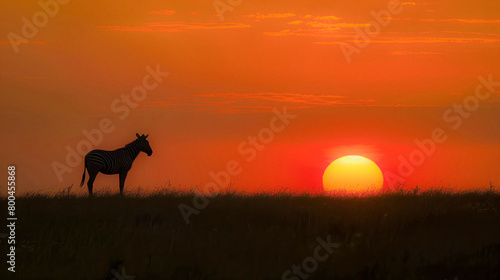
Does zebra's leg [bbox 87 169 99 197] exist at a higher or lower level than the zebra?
lower

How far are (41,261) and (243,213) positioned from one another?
5710 mm

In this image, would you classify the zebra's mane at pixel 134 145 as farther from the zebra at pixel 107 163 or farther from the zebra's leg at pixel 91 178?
the zebra's leg at pixel 91 178

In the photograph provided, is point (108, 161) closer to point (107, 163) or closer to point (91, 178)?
point (107, 163)

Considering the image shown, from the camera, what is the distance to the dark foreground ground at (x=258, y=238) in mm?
10773

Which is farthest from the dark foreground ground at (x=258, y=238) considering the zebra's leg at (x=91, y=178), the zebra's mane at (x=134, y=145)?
the zebra's mane at (x=134, y=145)

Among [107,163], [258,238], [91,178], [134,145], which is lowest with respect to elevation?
[258,238]

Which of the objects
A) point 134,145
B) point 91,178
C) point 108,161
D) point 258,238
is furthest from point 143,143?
point 258,238

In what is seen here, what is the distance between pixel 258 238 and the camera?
13.1 meters

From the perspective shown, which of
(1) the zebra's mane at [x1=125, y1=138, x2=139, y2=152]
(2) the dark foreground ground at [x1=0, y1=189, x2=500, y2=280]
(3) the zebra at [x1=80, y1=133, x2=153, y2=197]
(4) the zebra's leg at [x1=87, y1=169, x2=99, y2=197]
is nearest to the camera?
(2) the dark foreground ground at [x1=0, y1=189, x2=500, y2=280]

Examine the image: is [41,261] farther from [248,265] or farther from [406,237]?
[406,237]

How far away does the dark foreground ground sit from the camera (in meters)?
10.8

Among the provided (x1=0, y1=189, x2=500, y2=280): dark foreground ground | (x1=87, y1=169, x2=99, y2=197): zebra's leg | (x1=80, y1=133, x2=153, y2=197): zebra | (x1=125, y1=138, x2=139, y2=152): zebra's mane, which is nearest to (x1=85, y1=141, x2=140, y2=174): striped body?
(x1=80, y1=133, x2=153, y2=197): zebra

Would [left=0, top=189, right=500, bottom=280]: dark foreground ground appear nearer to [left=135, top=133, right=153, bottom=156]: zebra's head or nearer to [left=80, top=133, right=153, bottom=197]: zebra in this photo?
[left=80, top=133, right=153, bottom=197]: zebra

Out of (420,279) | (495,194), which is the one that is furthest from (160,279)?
(495,194)
